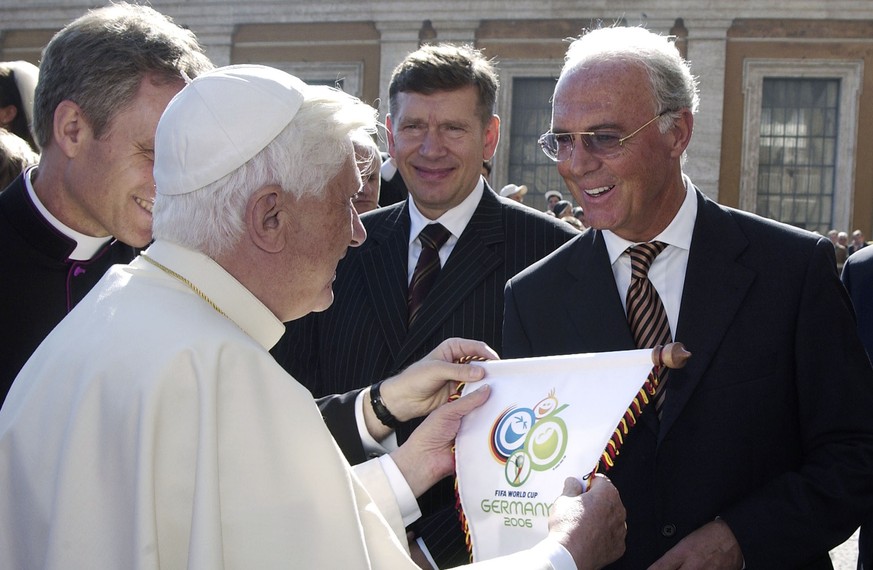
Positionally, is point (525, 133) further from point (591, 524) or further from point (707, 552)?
point (591, 524)

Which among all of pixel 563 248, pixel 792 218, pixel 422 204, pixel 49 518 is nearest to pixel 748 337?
pixel 563 248

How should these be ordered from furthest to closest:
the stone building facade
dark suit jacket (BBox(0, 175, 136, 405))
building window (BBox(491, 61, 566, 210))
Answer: building window (BBox(491, 61, 566, 210)) < the stone building facade < dark suit jacket (BBox(0, 175, 136, 405))

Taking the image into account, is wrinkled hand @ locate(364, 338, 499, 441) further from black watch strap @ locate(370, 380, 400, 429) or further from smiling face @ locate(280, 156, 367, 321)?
smiling face @ locate(280, 156, 367, 321)

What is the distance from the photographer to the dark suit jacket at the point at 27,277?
3049 mm

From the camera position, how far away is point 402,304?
3.75m

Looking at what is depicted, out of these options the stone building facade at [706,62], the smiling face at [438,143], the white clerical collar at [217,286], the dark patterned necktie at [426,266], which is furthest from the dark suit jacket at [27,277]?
the stone building facade at [706,62]

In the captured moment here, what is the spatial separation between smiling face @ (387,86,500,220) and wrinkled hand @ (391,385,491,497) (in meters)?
1.25

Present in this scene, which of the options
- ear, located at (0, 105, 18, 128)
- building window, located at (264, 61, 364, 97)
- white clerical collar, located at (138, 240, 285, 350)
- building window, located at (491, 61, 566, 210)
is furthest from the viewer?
building window, located at (264, 61, 364, 97)

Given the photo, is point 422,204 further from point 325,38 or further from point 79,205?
point 325,38

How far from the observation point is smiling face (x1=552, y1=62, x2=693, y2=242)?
3.08 meters

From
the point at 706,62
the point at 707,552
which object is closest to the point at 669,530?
the point at 707,552

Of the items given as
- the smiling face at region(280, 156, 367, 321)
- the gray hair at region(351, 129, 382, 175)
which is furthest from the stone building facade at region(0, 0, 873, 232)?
the smiling face at region(280, 156, 367, 321)

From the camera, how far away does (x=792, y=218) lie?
81.7 ft

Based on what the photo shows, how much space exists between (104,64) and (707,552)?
2.09 meters
